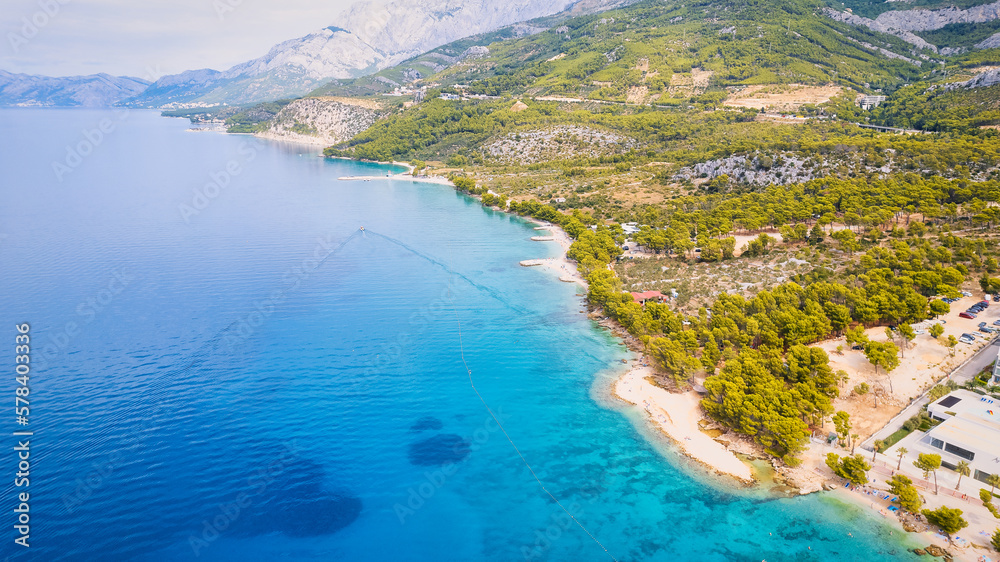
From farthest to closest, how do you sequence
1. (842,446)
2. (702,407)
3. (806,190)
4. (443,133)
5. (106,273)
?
(443,133)
(806,190)
(106,273)
(702,407)
(842,446)

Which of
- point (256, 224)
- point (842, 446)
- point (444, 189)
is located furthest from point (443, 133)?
point (842, 446)

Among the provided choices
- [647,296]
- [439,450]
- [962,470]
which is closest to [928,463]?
[962,470]

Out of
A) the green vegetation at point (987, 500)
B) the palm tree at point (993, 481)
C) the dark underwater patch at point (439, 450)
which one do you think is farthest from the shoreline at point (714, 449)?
the dark underwater patch at point (439, 450)

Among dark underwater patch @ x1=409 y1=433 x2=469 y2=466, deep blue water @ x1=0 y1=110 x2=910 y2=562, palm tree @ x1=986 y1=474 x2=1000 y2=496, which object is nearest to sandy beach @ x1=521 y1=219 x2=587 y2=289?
deep blue water @ x1=0 y1=110 x2=910 y2=562

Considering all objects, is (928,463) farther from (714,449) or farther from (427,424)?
(427,424)

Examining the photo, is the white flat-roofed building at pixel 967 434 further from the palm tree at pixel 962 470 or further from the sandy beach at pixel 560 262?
the sandy beach at pixel 560 262

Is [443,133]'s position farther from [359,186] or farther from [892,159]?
[892,159]

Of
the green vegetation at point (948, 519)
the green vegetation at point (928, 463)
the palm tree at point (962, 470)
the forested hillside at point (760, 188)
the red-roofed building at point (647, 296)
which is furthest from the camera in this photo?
the red-roofed building at point (647, 296)
